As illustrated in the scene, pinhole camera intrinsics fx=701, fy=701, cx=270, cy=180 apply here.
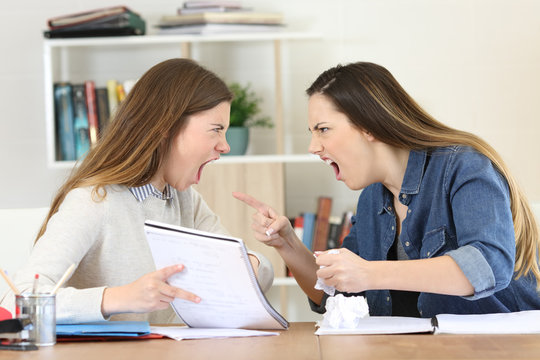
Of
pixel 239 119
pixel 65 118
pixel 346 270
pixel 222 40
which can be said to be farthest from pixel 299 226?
pixel 346 270

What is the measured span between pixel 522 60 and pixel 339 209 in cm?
103

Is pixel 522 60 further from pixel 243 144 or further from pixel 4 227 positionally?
pixel 4 227

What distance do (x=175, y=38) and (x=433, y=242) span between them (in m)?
1.63

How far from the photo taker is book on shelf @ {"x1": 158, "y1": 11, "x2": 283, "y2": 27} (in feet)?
9.29

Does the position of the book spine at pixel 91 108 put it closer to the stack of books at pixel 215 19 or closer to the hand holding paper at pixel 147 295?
the stack of books at pixel 215 19

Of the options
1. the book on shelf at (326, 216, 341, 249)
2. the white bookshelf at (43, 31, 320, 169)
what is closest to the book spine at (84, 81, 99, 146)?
the white bookshelf at (43, 31, 320, 169)

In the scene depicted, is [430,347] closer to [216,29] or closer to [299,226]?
[299,226]

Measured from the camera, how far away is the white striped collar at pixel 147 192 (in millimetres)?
1659

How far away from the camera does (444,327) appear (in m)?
1.29

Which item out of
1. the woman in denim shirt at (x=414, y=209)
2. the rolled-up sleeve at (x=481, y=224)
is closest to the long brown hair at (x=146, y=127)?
the woman in denim shirt at (x=414, y=209)

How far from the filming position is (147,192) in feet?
5.54

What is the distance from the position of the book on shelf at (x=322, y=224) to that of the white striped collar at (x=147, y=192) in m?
1.22

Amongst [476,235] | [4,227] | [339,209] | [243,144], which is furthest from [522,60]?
[4,227]

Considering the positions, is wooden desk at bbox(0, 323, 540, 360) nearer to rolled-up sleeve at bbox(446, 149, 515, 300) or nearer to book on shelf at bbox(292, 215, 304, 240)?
rolled-up sleeve at bbox(446, 149, 515, 300)
